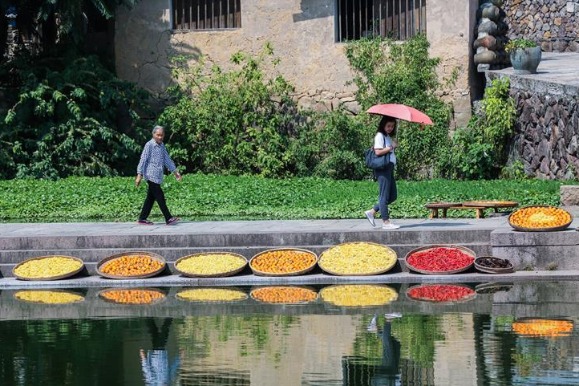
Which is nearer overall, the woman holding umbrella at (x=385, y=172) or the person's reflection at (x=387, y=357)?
the person's reflection at (x=387, y=357)

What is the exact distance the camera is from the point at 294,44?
27375 mm

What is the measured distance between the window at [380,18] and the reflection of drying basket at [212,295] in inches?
442

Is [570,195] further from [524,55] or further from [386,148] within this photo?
[524,55]

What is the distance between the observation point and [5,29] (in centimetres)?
2769

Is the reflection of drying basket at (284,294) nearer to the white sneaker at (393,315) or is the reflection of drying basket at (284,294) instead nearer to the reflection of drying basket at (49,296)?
the white sneaker at (393,315)

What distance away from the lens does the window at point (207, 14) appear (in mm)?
27734

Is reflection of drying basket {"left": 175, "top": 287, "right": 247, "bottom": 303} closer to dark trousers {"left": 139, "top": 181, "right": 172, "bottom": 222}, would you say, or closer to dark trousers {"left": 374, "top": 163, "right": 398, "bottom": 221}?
dark trousers {"left": 374, "top": 163, "right": 398, "bottom": 221}

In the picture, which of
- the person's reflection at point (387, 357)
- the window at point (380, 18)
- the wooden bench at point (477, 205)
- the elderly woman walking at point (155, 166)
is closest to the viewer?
the person's reflection at point (387, 357)

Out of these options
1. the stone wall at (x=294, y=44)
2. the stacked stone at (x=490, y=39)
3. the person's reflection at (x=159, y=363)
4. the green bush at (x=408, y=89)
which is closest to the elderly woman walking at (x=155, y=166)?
the person's reflection at (x=159, y=363)

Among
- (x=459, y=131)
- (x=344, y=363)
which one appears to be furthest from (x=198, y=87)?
(x=344, y=363)

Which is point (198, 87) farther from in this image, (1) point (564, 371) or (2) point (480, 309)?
(1) point (564, 371)

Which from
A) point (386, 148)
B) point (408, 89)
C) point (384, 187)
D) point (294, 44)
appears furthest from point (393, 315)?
point (294, 44)

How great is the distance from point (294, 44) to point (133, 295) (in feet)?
38.5

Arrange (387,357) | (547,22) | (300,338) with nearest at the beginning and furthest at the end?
(387,357) < (300,338) < (547,22)
